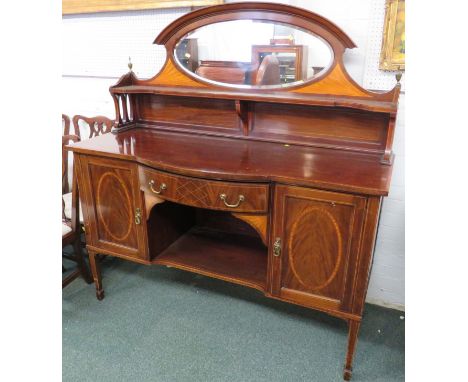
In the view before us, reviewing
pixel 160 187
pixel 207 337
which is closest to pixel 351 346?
pixel 207 337

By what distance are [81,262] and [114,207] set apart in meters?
0.60

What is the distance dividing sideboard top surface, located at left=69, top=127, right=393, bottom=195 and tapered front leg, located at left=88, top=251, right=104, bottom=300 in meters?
0.62

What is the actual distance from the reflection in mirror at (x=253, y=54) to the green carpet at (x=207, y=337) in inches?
47.8

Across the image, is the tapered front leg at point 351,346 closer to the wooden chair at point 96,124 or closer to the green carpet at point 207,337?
the green carpet at point 207,337

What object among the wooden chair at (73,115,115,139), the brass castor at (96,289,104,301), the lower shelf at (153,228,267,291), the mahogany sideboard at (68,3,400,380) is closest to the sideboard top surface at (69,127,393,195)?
the mahogany sideboard at (68,3,400,380)

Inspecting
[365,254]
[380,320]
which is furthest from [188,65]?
[380,320]

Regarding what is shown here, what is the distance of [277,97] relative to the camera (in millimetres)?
1586

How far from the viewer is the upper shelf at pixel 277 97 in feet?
4.79

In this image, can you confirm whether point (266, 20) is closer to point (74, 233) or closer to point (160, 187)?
point (160, 187)

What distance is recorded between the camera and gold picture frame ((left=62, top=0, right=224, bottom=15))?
1.94m

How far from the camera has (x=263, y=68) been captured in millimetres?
1743

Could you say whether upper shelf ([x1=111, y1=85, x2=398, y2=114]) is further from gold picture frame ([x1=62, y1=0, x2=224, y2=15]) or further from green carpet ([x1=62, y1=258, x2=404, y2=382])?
green carpet ([x1=62, y1=258, x2=404, y2=382])
